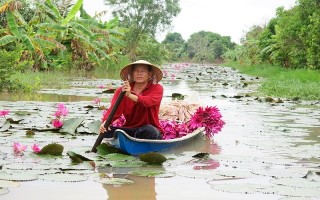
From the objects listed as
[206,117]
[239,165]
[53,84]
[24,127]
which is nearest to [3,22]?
[53,84]

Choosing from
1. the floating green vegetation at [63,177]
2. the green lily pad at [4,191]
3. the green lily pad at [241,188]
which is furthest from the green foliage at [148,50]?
the green lily pad at [4,191]

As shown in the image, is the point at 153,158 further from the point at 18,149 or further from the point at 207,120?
the point at 207,120

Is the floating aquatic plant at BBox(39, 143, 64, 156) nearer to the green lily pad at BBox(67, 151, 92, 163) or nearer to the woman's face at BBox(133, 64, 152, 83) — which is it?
the green lily pad at BBox(67, 151, 92, 163)

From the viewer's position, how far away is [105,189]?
155 inches

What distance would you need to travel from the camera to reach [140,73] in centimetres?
547

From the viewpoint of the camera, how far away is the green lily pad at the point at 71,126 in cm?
663

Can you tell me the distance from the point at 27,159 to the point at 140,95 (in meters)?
1.29

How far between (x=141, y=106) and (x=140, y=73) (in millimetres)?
333

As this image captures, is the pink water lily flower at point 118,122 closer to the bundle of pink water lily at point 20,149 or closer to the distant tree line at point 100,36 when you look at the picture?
the bundle of pink water lily at point 20,149

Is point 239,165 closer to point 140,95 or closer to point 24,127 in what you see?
point 140,95

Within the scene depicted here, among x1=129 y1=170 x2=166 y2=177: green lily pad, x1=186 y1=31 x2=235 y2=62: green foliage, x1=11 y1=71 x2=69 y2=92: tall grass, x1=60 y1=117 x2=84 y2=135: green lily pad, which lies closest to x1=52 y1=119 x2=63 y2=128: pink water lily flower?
x1=60 y1=117 x2=84 y2=135: green lily pad

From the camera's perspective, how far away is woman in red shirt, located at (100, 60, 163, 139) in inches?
214

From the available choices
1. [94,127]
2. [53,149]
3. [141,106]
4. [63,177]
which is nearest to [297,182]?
[63,177]

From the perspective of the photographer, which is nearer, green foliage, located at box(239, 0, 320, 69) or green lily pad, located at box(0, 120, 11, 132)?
green lily pad, located at box(0, 120, 11, 132)
